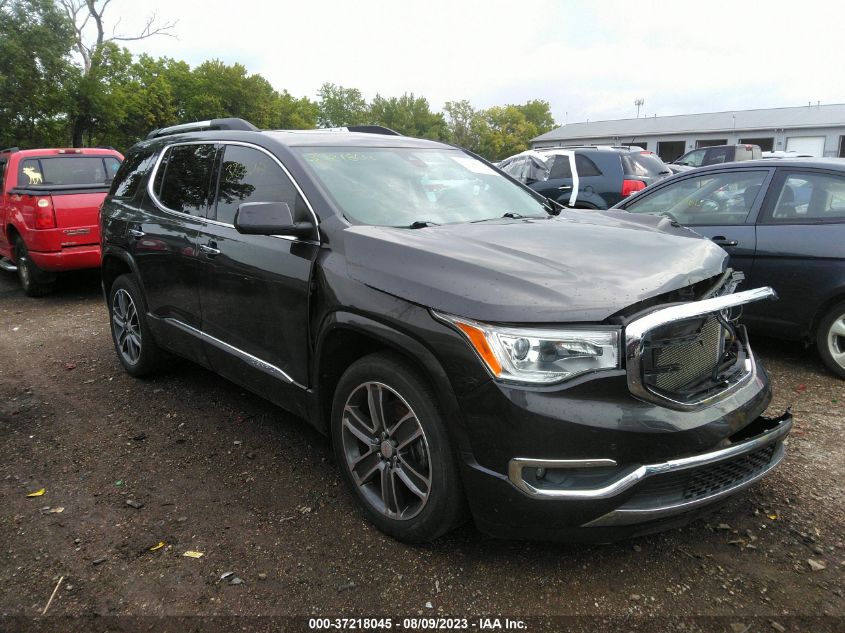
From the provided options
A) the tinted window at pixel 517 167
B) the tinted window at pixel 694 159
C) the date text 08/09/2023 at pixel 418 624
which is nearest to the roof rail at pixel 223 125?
the date text 08/09/2023 at pixel 418 624

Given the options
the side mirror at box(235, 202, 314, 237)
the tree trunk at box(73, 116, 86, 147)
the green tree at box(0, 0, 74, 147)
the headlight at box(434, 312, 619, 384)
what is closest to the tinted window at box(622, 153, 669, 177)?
the side mirror at box(235, 202, 314, 237)

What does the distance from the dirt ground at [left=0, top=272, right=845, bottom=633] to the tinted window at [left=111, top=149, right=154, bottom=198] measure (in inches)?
76.3

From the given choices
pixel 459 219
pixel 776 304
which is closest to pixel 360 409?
pixel 459 219

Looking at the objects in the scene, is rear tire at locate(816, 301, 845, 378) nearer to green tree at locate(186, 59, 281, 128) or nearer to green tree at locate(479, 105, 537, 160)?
green tree at locate(186, 59, 281, 128)

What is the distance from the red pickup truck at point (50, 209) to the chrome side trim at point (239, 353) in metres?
4.28

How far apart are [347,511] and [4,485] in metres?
1.98

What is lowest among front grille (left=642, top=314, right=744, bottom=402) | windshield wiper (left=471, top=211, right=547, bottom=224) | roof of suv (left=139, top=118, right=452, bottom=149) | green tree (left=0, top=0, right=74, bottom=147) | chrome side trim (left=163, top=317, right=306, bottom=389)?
chrome side trim (left=163, top=317, right=306, bottom=389)

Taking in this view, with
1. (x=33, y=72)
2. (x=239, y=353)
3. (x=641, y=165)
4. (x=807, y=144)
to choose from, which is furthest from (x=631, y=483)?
(x=807, y=144)

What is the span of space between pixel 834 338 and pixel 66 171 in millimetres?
9274

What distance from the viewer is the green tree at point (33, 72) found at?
25.4 meters

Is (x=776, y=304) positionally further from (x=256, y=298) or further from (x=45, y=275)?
(x=45, y=275)

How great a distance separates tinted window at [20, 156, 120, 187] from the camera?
343 inches

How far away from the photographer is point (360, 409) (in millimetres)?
3023

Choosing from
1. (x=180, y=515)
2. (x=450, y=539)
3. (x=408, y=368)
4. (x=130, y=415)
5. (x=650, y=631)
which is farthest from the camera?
(x=130, y=415)
